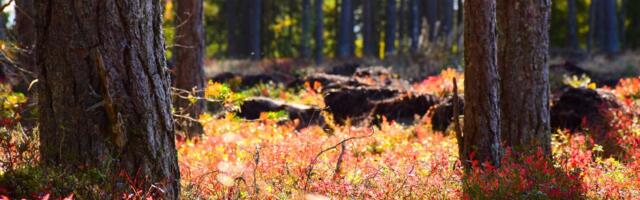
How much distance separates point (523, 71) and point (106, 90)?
4.94 metres

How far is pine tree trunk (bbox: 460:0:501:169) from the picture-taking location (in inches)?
266

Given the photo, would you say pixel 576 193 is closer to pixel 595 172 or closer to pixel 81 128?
pixel 595 172

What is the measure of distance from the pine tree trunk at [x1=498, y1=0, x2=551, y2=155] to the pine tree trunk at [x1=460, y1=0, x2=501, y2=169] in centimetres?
119

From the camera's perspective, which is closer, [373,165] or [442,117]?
[373,165]

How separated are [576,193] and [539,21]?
2.73 metres

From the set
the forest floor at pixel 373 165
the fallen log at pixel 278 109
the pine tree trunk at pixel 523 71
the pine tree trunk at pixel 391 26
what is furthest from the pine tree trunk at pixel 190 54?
the pine tree trunk at pixel 391 26

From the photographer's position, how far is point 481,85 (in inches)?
271

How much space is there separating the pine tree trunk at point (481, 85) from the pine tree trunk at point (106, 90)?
Result: 3005 mm

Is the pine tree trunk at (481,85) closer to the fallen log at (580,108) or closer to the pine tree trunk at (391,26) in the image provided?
the fallen log at (580,108)

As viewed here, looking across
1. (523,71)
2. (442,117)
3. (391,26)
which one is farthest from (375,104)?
(391,26)

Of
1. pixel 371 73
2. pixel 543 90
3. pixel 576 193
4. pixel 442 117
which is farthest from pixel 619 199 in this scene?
pixel 371 73

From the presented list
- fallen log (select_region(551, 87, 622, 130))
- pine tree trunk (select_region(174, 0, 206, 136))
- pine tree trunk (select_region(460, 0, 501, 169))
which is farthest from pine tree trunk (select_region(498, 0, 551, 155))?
pine tree trunk (select_region(174, 0, 206, 136))

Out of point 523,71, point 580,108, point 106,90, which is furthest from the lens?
point 580,108

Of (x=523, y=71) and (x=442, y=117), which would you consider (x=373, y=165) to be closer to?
(x=523, y=71)
